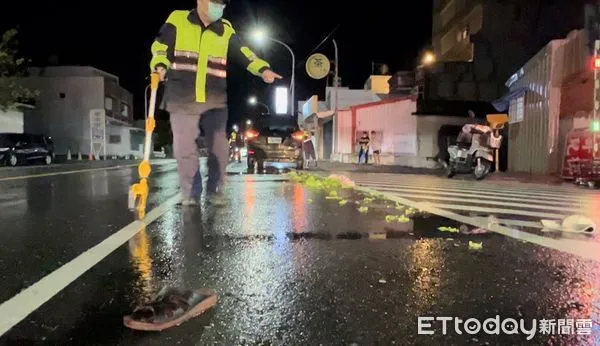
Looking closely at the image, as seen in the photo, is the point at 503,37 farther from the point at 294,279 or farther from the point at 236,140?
the point at 294,279

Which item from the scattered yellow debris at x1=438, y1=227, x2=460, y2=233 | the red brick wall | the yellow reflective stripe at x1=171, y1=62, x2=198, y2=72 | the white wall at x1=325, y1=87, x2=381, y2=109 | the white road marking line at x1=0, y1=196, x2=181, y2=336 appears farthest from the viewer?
the white wall at x1=325, y1=87, x2=381, y2=109

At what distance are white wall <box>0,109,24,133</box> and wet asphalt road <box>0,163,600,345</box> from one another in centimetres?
3186

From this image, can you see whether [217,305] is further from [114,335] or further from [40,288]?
[40,288]

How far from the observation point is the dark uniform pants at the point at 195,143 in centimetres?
641

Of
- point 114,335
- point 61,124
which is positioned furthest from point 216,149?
point 61,124

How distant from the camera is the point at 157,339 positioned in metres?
2.37

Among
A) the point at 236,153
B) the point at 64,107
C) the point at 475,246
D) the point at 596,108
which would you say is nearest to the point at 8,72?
the point at 236,153

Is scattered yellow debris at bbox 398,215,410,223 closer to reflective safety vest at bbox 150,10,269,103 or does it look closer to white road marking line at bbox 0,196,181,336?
reflective safety vest at bbox 150,10,269,103

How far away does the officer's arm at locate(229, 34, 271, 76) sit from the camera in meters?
6.56

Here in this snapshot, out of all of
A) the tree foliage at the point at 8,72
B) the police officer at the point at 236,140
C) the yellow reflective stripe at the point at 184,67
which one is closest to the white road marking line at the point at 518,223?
the yellow reflective stripe at the point at 184,67

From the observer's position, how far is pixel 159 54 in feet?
19.4

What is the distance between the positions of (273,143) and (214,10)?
11.5m

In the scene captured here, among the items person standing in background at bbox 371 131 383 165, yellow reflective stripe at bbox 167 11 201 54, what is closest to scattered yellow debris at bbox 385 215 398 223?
yellow reflective stripe at bbox 167 11 201 54

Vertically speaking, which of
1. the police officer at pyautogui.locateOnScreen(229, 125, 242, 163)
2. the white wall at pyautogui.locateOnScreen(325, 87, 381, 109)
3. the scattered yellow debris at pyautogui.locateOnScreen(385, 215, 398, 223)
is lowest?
the scattered yellow debris at pyautogui.locateOnScreen(385, 215, 398, 223)
